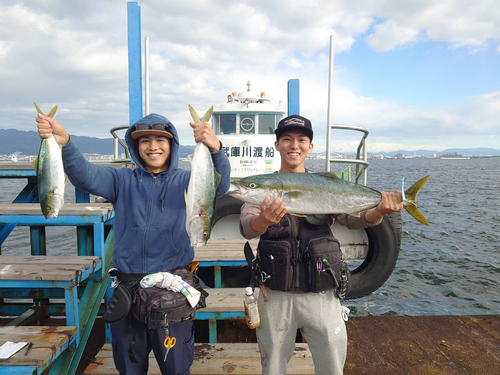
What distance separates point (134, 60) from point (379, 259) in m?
6.33

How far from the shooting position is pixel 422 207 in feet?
72.1

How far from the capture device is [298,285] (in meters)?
2.76

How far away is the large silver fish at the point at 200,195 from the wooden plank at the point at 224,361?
188cm

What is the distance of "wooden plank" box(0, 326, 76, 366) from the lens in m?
2.65

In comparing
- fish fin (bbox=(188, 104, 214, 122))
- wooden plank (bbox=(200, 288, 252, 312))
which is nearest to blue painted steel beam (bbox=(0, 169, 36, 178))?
wooden plank (bbox=(200, 288, 252, 312))

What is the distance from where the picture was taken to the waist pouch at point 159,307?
8.27 ft

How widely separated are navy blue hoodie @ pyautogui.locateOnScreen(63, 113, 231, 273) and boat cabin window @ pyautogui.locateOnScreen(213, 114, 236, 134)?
7470mm

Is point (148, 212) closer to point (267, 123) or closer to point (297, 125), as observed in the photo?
point (297, 125)

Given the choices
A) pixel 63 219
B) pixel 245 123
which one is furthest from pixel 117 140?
pixel 63 219

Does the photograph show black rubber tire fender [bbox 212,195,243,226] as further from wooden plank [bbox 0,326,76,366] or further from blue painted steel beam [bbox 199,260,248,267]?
wooden plank [bbox 0,326,76,366]

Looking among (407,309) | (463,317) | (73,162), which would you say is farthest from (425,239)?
(73,162)

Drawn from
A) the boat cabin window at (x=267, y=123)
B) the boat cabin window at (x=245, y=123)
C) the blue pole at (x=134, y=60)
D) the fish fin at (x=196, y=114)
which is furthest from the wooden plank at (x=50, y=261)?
the boat cabin window at (x=267, y=123)

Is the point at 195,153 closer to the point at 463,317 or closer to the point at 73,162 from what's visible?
the point at 73,162

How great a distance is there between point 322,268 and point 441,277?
30.6 ft
